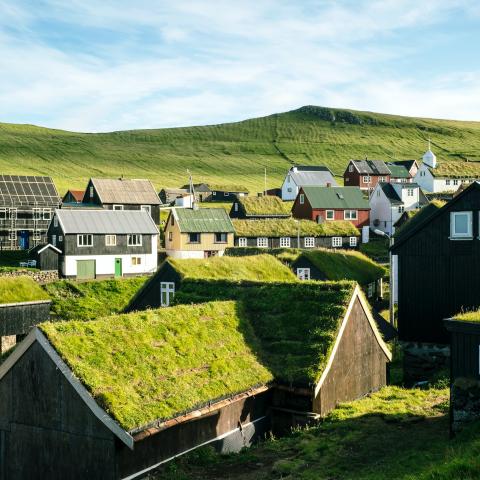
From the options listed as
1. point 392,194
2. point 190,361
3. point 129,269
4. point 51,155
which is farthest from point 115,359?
point 51,155

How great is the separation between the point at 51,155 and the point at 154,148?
37.1 metres

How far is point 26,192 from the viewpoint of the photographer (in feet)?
242

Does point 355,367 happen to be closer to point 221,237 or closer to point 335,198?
point 221,237

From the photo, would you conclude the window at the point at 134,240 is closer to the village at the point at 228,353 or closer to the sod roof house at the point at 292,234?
the village at the point at 228,353

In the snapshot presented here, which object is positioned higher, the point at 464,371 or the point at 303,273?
the point at 303,273

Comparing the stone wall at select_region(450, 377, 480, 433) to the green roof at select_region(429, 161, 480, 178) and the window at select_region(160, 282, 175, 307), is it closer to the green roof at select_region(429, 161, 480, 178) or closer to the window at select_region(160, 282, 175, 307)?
the window at select_region(160, 282, 175, 307)

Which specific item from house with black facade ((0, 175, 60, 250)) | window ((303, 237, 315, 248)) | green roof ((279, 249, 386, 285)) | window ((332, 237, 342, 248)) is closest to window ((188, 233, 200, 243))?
window ((303, 237, 315, 248))

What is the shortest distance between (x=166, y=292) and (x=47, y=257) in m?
29.4

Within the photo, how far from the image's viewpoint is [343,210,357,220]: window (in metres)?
82.6

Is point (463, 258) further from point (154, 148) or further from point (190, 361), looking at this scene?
point (154, 148)

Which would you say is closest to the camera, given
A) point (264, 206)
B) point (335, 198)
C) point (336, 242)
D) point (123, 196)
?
point (336, 242)

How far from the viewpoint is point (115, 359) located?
18.7m

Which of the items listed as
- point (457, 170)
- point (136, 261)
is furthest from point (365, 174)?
point (136, 261)

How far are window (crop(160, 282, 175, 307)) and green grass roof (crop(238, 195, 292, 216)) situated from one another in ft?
169
